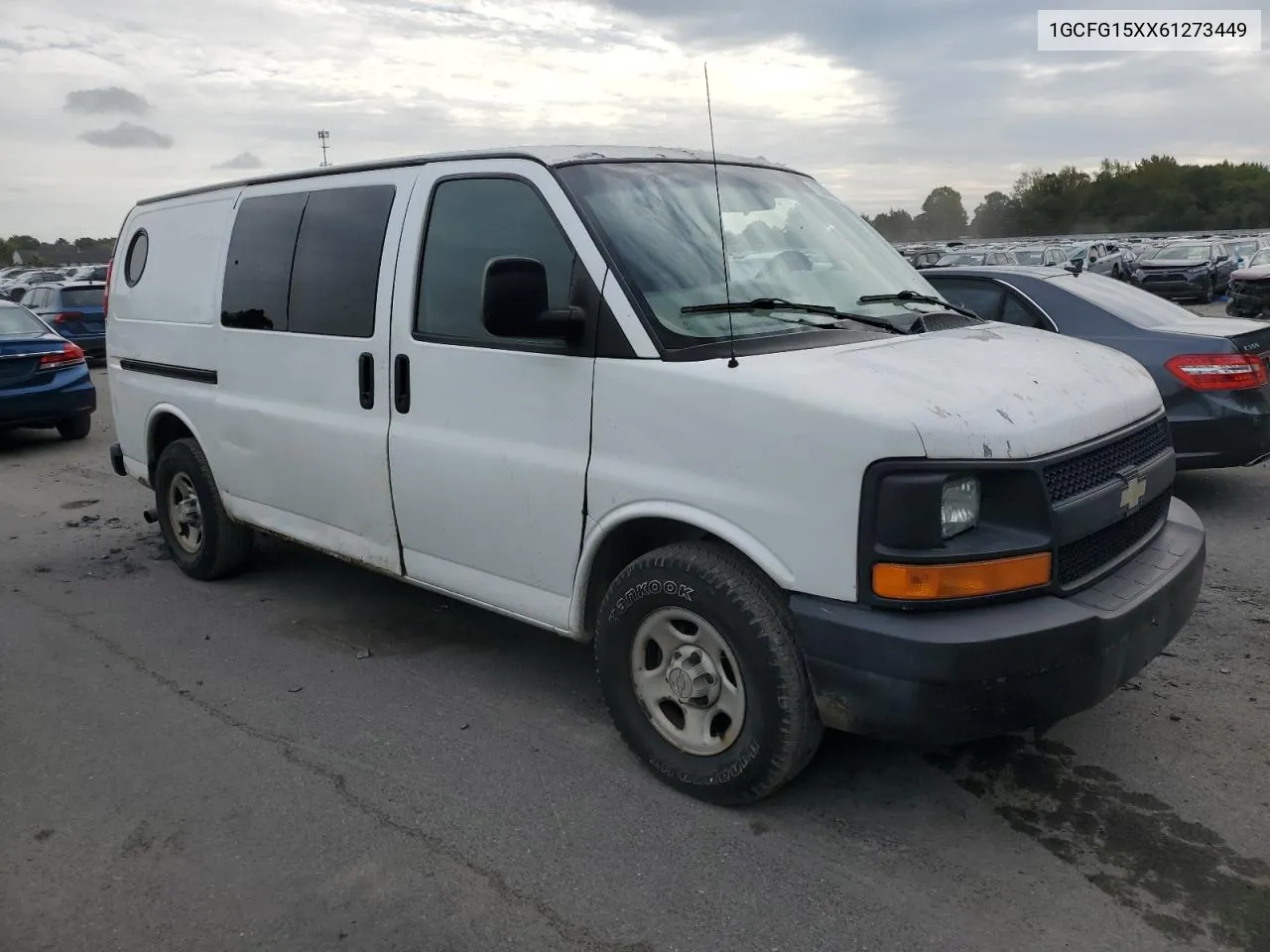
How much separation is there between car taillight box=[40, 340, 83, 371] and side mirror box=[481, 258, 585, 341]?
30.8 ft

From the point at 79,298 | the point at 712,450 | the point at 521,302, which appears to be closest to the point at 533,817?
the point at 712,450

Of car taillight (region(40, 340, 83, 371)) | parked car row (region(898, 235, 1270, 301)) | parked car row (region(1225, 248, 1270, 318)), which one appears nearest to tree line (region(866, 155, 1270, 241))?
parked car row (region(898, 235, 1270, 301))

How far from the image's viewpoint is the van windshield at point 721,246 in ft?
11.6

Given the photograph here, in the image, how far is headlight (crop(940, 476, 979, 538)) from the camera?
289 cm

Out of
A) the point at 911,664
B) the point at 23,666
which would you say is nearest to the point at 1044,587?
the point at 911,664

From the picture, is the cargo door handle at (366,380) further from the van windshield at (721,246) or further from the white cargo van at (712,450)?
the van windshield at (721,246)

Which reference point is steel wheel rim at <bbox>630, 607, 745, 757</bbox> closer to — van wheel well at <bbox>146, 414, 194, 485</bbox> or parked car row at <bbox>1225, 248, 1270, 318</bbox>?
van wheel well at <bbox>146, 414, 194, 485</bbox>

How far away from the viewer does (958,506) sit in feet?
9.61

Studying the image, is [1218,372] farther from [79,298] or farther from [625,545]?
[79,298]

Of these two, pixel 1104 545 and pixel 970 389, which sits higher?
pixel 970 389

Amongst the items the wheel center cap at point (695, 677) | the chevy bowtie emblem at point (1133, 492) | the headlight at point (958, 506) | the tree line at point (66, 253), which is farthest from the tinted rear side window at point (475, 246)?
the tree line at point (66, 253)

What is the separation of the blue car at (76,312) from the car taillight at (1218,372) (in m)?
17.0

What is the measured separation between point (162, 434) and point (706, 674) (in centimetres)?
421

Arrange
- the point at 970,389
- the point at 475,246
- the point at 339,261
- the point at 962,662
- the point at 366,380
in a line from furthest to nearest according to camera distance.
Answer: the point at 339,261 → the point at 366,380 → the point at 475,246 → the point at 970,389 → the point at 962,662
